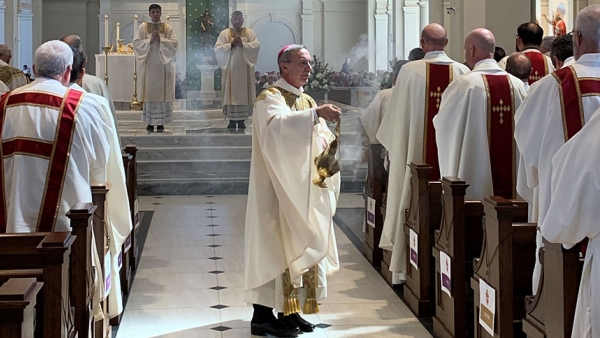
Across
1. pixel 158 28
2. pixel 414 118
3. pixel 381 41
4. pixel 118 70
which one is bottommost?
pixel 414 118

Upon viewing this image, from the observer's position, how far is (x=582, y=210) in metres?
3.19

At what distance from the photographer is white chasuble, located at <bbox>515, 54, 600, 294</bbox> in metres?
4.39

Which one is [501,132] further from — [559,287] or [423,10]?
[423,10]

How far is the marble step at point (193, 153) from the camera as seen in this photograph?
1380 centimetres

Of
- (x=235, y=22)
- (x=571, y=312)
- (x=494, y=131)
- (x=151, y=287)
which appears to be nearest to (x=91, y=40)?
(x=235, y=22)

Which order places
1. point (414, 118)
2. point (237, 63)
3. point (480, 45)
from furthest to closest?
point (237, 63)
point (414, 118)
point (480, 45)

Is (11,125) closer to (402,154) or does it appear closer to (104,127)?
(104,127)

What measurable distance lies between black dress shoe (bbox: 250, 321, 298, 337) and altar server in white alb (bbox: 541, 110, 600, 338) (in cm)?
269

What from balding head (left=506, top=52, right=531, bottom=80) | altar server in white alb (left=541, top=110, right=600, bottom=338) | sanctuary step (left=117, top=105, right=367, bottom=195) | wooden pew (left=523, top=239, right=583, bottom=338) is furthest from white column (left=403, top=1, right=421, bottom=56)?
altar server in white alb (left=541, top=110, right=600, bottom=338)

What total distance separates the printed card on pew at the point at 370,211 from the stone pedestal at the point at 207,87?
1187cm

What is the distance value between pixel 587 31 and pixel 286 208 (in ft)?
7.12

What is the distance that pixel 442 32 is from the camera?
7105mm

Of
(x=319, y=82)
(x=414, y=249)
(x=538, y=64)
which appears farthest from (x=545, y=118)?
(x=319, y=82)

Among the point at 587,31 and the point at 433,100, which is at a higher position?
the point at 587,31
